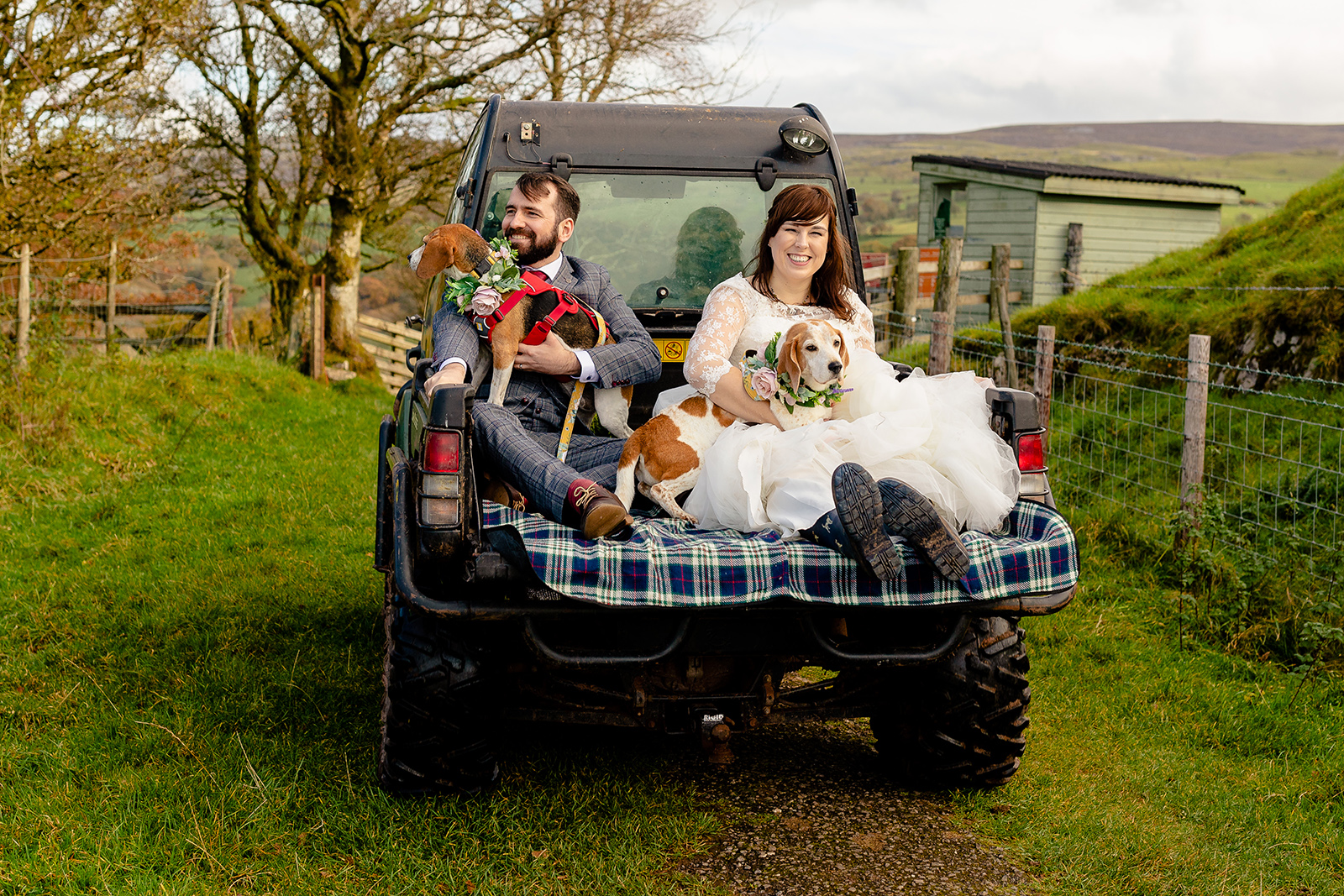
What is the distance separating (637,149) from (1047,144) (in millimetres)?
130155

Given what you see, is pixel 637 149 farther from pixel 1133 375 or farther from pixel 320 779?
pixel 1133 375

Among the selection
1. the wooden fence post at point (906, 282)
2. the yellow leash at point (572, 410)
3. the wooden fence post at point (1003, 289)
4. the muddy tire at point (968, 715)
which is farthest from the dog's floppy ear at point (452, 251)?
the wooden fence post at point (1003, 289)

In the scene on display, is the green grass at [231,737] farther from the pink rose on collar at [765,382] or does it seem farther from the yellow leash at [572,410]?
the pink rose on collar at [765,382]

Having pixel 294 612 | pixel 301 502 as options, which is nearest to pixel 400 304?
pixel 301 502

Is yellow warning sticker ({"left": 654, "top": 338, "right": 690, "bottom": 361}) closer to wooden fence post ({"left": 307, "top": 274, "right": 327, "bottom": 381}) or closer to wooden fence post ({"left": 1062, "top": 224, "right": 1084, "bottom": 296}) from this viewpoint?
wooden fence post ({"left": 307, "top": 274, "right": 327, "bottom": 381})

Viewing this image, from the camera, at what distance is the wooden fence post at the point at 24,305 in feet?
30.2

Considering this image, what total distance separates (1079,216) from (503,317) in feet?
66.5

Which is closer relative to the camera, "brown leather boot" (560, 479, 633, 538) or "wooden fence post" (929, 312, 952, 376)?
"brown leather boot" (560, 479, 633, 538)

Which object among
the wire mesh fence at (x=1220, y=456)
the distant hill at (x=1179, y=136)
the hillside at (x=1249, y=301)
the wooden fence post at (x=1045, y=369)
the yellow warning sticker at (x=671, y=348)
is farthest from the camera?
the distant hill at (x=1179, y=136)

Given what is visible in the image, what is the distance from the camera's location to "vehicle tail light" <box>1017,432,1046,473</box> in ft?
11.1

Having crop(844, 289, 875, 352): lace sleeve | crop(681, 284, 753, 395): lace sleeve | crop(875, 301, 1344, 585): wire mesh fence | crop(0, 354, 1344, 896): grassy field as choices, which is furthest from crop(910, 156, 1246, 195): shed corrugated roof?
crop(681, 284, 753, 395): lace sleeve

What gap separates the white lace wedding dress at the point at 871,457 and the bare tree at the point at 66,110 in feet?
26.4

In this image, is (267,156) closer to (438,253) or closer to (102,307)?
(102,307)

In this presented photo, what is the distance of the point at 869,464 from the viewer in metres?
3.33
